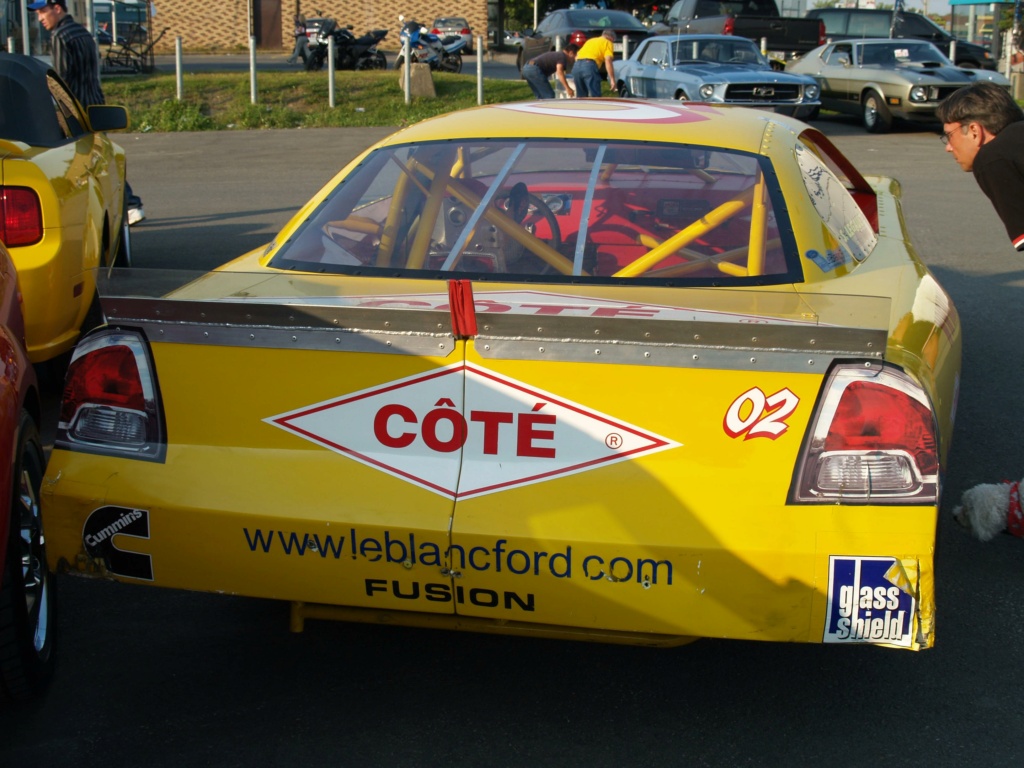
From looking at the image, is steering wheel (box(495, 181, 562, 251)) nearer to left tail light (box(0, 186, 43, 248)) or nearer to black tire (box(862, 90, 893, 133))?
left tail light (box(0, 186, 43, 248))

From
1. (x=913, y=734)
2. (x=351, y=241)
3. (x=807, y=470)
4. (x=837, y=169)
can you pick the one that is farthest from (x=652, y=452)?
(x=837, y=169)

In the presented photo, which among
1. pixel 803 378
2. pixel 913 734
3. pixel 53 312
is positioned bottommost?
pixel 913 734

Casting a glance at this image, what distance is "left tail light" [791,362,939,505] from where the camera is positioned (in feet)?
8.91

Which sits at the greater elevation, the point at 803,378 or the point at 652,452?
the point at 803,378

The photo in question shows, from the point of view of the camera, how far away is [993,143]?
4.01 metres

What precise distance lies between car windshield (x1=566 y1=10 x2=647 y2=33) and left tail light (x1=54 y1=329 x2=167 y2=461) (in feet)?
79.4

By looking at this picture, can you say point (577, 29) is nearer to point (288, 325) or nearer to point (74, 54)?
point (74, 54)

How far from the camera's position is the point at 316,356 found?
9.39 feet

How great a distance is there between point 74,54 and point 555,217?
777 cm

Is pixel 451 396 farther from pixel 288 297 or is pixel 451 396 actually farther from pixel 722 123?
pixel 722 123

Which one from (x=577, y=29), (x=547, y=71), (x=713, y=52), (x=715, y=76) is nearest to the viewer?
(x=715, y=76)

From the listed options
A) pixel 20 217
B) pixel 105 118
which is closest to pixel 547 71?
pixel 105 118

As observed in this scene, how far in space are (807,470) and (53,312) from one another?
3.76m

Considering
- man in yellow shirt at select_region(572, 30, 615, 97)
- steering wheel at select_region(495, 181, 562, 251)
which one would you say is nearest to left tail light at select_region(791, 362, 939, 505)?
steering wheel at select_region(495, 181, 562, 251)
